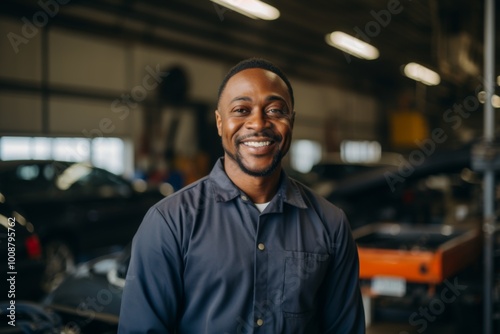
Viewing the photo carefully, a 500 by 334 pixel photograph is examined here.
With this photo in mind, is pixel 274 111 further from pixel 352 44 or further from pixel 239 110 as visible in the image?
pixel 352 44

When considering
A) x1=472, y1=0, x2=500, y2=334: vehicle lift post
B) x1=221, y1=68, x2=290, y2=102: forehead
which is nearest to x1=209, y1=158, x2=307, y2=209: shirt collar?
x1=221, y1=68, x2=290, y2=102: forehead

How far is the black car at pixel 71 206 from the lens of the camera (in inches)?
251

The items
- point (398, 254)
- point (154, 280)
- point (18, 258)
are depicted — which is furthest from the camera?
point (18, 258)

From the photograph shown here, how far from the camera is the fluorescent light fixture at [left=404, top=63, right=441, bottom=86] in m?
17.7

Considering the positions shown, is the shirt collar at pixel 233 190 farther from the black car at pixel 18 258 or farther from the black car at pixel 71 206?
the black car at pixel 71 206

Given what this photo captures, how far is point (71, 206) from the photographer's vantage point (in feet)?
22.6

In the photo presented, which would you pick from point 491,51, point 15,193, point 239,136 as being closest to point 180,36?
point 15,193

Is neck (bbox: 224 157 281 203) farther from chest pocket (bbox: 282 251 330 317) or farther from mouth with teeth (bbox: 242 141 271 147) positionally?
chest pocket (bbox: 282 251 330 317)

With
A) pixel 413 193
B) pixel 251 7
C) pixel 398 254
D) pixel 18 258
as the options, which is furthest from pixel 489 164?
pixel 251 7

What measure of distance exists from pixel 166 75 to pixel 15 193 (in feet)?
25.6

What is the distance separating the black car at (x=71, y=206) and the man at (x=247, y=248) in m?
4.70

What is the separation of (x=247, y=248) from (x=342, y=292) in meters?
0.36

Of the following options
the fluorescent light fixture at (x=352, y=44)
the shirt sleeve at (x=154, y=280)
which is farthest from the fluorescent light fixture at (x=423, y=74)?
the shirt sleeve at (x=154, y=280)

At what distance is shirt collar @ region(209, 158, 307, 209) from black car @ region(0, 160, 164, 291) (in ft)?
15.3
